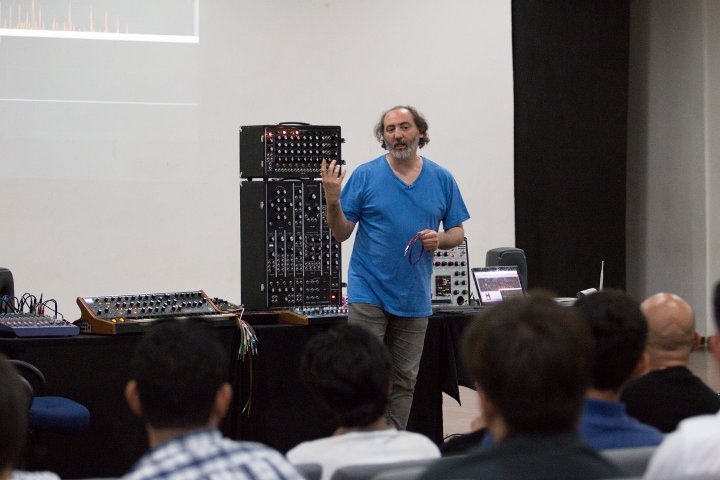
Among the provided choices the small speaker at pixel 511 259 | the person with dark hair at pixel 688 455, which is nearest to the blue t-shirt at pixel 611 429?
the person with dark hair at pixel 688 455

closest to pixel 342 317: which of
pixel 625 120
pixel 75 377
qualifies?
pixel 75 377

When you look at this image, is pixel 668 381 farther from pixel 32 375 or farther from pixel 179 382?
pixel 32 375

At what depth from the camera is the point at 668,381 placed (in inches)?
94.9

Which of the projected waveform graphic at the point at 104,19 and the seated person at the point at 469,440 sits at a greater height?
the projected waveform graphic at the point at 104,19

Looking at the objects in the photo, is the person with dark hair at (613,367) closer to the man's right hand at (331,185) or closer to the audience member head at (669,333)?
the audience member head at (669,333)

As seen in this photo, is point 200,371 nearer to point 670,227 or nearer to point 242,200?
point 242,200

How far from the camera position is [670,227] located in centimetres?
814

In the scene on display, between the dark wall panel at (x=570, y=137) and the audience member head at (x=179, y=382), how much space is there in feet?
19.3

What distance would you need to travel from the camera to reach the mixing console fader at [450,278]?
4.64m

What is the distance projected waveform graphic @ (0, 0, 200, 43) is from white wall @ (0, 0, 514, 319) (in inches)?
2.5

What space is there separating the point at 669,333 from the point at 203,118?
4.66m

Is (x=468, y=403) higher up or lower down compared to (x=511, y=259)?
lower down

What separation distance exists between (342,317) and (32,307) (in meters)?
1.36

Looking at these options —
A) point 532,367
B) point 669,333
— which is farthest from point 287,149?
point 532,367
